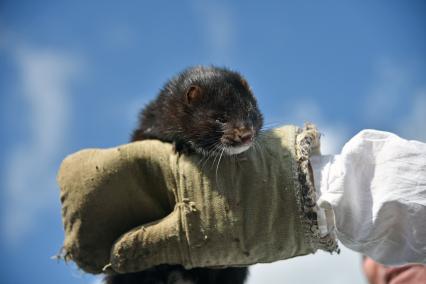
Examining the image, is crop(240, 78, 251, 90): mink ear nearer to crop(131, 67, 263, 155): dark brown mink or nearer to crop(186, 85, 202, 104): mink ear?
crop(131, 67, 263, 155): dark brown mink

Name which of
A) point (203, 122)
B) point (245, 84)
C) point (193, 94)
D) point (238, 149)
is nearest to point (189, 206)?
point (238, 149)

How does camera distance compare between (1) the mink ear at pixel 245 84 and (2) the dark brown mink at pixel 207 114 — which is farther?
(1) the mink ear at pixel 245 84

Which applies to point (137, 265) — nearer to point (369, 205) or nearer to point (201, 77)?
point (369, 205)

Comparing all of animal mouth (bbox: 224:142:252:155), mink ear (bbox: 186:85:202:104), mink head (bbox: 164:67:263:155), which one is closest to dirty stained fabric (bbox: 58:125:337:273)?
animal mouth (bbox: 224:142:252:155)

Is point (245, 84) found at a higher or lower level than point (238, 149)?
higher

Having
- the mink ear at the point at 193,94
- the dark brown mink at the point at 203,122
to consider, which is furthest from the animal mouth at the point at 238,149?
the mink ear at the point at 193,94

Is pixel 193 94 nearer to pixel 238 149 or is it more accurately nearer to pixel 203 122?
pixel 203 122

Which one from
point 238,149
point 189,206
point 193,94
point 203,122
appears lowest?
point 189,206

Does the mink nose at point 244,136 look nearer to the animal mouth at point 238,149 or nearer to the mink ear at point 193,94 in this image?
the animal mouth at point 238,149

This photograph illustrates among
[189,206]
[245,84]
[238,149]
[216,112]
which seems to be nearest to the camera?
[189,206]
